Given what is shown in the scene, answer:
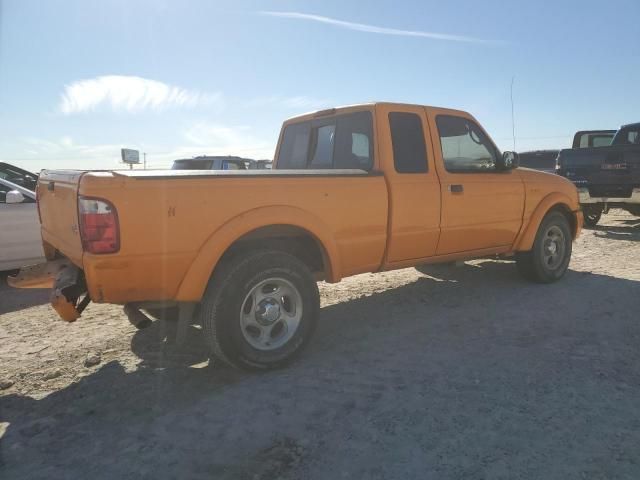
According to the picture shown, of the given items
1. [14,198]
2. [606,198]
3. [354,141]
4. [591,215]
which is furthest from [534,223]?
[591,215]

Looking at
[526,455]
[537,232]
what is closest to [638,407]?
[526,455]

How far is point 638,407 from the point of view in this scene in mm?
2688

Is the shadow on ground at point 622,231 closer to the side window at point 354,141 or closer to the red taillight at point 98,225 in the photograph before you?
the side window at point 354,141

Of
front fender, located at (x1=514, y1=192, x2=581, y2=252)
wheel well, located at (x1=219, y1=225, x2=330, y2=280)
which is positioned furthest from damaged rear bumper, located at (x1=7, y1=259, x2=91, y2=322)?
front fender, located at (x1=514, y1=192, x2=581, y2=252)

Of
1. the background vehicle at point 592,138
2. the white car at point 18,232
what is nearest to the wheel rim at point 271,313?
the white car at point 18,232

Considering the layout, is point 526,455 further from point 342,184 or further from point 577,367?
point 342,184

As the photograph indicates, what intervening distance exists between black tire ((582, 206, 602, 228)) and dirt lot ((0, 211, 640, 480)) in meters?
6.28

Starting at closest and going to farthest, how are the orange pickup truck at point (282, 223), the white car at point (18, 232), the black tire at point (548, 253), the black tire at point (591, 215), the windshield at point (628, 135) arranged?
1. the orange pickup truck at point (282, 223)
2. the black tire at point (548, 253)
3. the white car at point (18, 232)
4. the windshield at point (628, 135)
5. the black tire at point (591, 215)

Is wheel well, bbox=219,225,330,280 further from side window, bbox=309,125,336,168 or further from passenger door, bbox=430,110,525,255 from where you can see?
passenger door, bbox=430,110,525,255

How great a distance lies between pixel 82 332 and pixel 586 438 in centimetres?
396

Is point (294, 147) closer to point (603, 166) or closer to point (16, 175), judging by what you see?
point (16, 175)

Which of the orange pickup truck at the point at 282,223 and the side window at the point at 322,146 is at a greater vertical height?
the side window at the point at 322,146

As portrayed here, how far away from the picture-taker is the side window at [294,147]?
16.2 feet

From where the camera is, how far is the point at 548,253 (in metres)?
5.68
